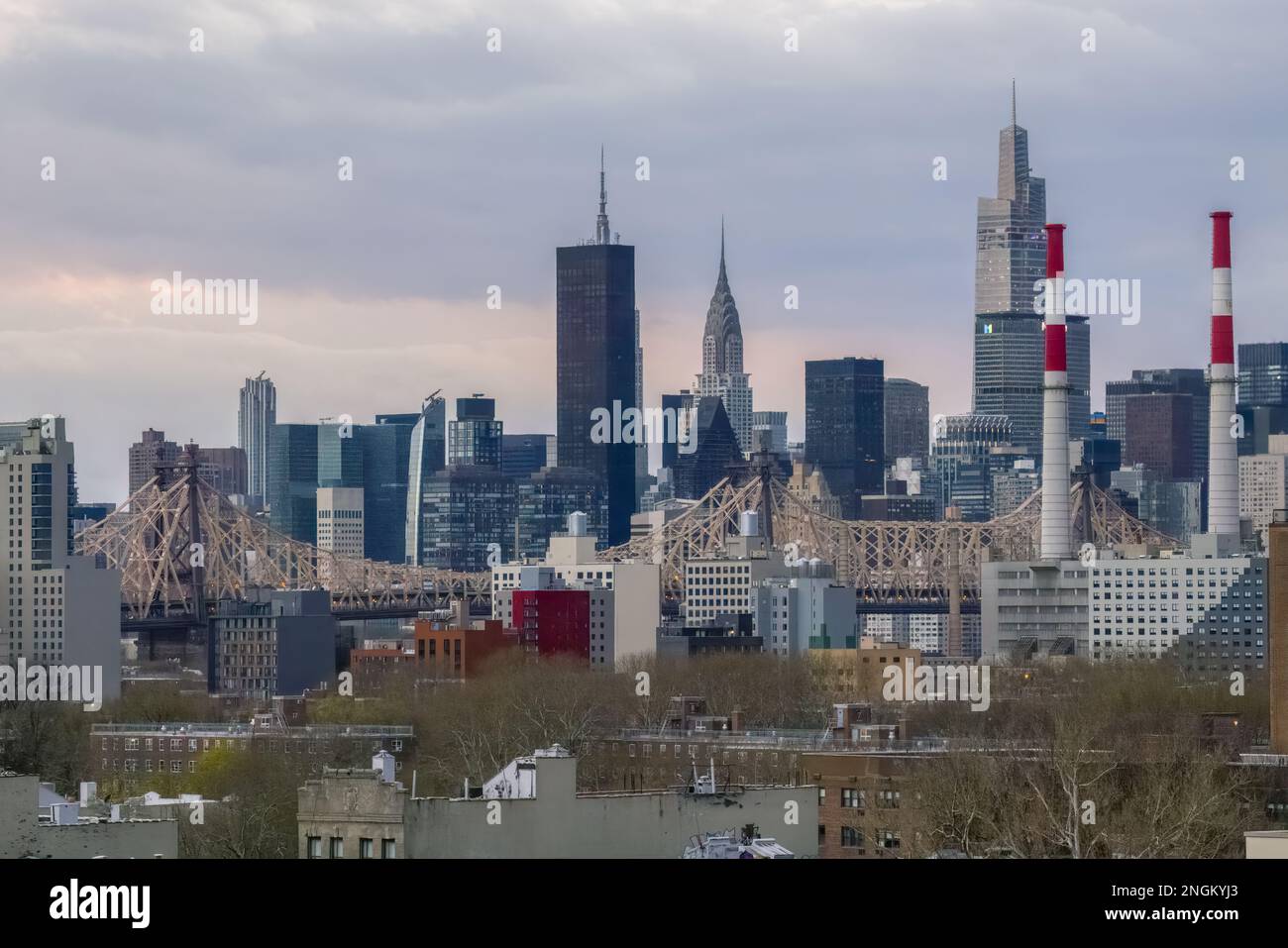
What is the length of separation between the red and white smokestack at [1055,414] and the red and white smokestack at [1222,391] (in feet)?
15.3

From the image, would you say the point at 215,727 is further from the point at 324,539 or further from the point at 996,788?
the point at 324,539

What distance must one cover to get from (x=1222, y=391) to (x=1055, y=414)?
26.1 feet

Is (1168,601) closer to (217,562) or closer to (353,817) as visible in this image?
(217,562)

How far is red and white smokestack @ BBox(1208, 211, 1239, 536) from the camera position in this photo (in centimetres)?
9825

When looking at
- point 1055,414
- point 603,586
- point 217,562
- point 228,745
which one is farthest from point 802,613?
point 228,745

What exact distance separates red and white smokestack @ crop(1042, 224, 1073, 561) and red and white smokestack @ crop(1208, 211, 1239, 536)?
15.3ft

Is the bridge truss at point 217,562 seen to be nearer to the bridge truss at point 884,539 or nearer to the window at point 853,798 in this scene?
the bridge truss at point 884,539

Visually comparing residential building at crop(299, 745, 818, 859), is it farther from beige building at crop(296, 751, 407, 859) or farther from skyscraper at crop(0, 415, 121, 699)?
skyscraper at crop(0, 415, 121, 699)

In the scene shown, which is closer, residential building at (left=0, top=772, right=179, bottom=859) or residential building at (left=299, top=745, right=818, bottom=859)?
residential building at (left=0, top=772, right=179, bottom=859)

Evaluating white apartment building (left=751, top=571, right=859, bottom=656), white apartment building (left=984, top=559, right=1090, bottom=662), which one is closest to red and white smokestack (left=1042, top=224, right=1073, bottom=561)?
white apartment building (left=984, top=559, right=1090, bottom=662)

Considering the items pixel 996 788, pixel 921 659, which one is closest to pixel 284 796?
pixel 996 788

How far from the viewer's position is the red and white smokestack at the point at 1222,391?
9825cm

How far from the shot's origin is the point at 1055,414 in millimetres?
110500
